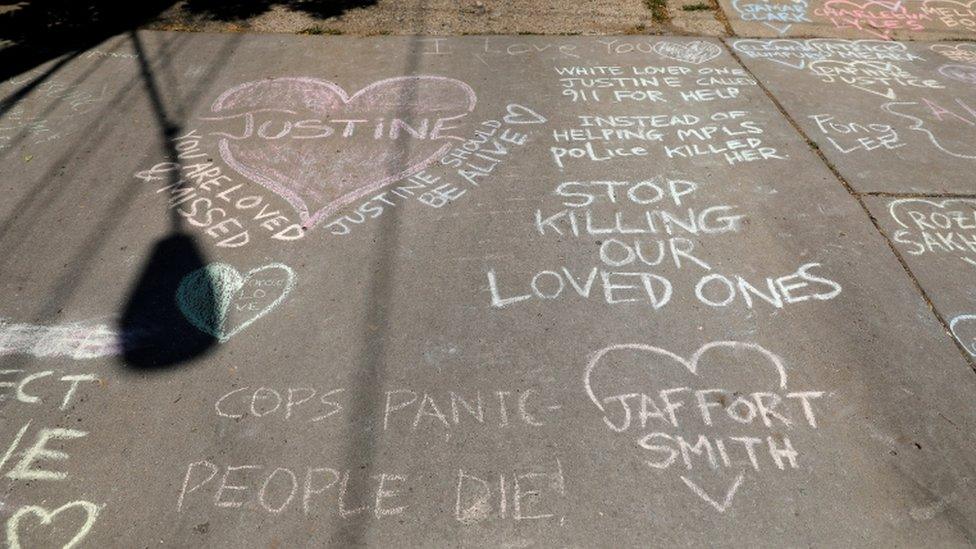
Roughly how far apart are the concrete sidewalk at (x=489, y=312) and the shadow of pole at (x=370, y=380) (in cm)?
2

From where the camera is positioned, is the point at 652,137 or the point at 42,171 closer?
the point at 42,171

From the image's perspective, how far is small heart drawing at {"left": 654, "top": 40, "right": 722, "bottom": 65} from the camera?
6406 millimetres

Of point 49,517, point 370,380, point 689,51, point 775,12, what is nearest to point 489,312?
point 370,380

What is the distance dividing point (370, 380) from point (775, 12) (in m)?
7.21

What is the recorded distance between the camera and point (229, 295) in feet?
11.9

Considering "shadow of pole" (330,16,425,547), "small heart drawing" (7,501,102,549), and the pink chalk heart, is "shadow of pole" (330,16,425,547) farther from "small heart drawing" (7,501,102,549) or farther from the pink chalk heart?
"small heart drawing" (7,501,102,549)

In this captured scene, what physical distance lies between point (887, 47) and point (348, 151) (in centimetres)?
611

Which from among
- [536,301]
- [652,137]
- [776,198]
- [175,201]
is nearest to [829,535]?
[536,301]

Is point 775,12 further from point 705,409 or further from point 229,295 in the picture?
point 229,295

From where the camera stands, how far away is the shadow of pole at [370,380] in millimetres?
2559

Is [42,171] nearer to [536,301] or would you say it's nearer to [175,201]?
[175,201]

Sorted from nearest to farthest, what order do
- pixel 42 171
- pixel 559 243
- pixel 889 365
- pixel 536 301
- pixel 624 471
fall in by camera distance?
pixel 624 471 → pixel 889 365 → pixel 536 301 → pixel 559 243 → pixel 42 171

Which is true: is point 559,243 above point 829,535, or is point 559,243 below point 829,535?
above

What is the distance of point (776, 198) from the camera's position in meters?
4.35
